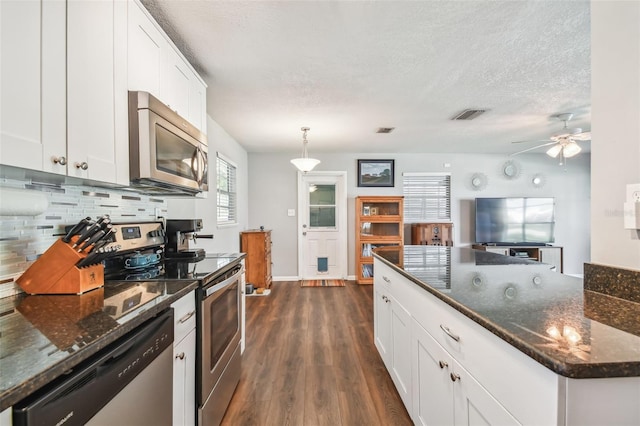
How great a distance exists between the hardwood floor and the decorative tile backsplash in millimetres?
1335

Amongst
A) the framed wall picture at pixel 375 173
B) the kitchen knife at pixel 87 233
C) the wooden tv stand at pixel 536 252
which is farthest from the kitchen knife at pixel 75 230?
the wooden tv stand at pixel 536 252

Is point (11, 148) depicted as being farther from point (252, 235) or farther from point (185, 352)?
point (252, 235)

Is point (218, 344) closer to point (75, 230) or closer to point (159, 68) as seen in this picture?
point (75, 230)

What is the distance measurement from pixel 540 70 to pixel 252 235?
378 centimetres

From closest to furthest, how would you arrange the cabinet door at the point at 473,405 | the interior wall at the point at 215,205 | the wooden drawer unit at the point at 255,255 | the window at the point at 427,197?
1. the cabinet door at the point at 473,405
2. the interior wall at the point at 215,205
3. the wooden drawer unit at the point at 255,255
4. the window at the point at 427,197

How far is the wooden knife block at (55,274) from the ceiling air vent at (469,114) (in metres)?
3.62

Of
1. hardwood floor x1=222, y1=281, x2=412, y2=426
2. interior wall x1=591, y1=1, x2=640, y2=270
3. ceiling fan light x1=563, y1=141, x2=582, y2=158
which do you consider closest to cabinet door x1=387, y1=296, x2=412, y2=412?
hardwood floor x1=222, y1=281, x2=412, y2=426

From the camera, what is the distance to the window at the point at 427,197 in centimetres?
530

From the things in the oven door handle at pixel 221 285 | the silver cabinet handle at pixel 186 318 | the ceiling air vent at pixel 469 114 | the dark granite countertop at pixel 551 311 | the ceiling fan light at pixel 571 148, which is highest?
the ceiling air vent at pixel 469 114

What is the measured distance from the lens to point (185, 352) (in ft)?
4.02

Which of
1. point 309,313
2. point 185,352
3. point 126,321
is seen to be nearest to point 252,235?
point 309,313

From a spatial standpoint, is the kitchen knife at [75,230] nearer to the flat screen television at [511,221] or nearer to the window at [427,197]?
the window at [427,197]

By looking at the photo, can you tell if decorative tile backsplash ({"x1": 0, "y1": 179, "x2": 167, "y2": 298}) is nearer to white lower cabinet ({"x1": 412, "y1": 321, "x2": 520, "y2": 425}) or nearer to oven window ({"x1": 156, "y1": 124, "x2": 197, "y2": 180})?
oven window ({"x1": 156, "y1": 124, "x2": 197, "y2": 180})

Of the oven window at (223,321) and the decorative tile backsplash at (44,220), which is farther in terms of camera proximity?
the oven window at (223,321)
